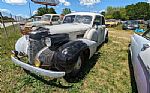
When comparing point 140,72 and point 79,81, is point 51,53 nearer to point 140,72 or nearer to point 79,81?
point 79,81

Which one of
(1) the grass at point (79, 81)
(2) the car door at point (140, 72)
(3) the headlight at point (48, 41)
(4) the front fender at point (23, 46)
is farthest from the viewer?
(4) the front fender at point (23, 46)

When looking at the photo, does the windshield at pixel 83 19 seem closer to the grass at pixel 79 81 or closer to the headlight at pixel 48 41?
the grass at pixel 79 81

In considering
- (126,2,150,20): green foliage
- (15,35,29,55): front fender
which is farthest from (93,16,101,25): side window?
(126,2,150,20): green foliage

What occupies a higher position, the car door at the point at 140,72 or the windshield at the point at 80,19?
the windshield at the point at 80,19

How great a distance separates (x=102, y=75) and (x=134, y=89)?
42.9 inches

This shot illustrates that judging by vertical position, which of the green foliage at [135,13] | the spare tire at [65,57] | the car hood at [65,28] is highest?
the car hood at [65,28]

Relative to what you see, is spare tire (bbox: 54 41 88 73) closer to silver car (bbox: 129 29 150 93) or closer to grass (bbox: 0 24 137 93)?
grass (bbox: 0 24 137 93)

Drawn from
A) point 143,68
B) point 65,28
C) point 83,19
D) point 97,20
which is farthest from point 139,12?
point 143,68

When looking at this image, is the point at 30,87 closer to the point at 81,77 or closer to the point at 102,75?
the point at 81,77

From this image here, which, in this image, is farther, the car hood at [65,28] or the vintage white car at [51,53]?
the car hood at [65,28]

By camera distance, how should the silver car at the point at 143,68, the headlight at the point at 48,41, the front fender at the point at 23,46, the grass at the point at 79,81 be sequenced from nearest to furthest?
the silver car at the point at 143,68, the grass at the point at 79,81, the headlight at the point at 48,41, the front fender at the point at 23,46

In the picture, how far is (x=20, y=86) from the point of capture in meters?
4.52

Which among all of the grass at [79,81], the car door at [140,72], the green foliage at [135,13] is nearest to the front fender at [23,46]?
the grass at [79,81]

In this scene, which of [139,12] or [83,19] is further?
[139,12]
